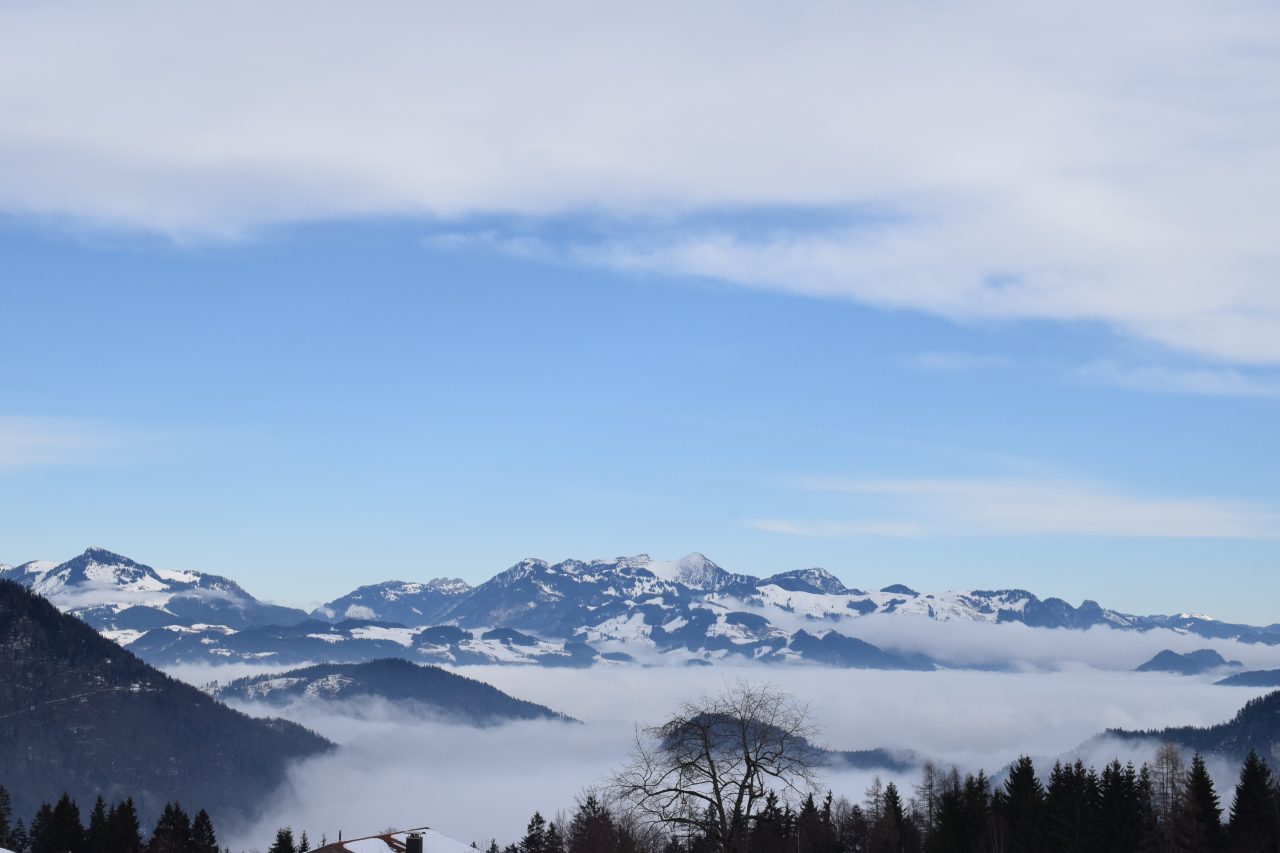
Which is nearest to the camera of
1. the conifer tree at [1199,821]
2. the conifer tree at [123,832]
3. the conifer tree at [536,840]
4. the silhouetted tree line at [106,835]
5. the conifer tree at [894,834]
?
the conifer tree at [1199,821]

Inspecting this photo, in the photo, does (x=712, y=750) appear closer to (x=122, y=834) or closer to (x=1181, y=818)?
(x=1181, y=818)

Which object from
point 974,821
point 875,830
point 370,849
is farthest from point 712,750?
point 875,830

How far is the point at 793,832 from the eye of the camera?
12862 cm

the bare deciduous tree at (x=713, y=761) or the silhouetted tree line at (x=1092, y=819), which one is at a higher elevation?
the bare deciduous tree at (x=713, y=761)

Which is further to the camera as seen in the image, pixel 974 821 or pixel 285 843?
pixel 285 843

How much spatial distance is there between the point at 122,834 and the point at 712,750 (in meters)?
93.2

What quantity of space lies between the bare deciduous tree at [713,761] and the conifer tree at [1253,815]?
6108 centimetres

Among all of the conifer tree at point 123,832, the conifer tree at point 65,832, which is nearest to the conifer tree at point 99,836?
the conifer tree at point 123,832

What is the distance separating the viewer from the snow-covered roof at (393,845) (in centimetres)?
8895

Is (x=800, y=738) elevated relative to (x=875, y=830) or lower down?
elevated

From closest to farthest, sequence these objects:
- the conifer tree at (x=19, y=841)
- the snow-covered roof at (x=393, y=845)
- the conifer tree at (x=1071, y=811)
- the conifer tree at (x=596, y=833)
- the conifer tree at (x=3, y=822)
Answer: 1. the conifer tree at (x=596, y=833)
2. the conifer tree at (x=1071, y=811)
3. the snow-covered roof at (x=393, y=845)
4. the conifer tree at (x=3, y=822)
5. the conifer tree at (x=19, y=841)

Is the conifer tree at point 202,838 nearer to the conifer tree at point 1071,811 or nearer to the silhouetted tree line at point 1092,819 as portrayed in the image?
the silhouetted tree line at point 1092,819

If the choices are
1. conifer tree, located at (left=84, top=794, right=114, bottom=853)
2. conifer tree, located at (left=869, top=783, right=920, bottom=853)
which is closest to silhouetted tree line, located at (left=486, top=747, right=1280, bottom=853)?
conifer tree, located at (left=869, top=783, right=920, bottom=853)

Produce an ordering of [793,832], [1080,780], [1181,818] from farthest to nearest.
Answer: [793,832], [1080,780], [1181,818]
